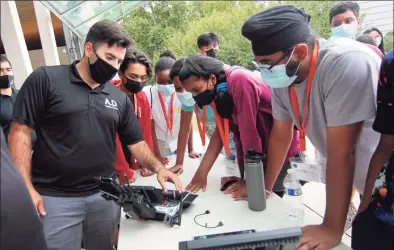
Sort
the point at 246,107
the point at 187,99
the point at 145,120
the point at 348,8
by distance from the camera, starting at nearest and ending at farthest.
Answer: the point at 246,107 → the point at 187,99 → the point at 145,120 → the point at 348,8

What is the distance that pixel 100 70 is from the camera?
1.50 meters

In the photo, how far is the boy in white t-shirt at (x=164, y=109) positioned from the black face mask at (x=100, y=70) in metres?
0.79

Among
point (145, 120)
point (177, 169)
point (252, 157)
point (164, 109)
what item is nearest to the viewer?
point (252, 157)

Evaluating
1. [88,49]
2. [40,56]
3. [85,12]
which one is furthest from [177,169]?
[40,56]

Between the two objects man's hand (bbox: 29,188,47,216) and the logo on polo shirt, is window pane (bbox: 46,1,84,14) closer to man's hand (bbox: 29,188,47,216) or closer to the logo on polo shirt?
the logo on polo shirt

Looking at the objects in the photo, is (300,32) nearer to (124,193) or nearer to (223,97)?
(223,97)

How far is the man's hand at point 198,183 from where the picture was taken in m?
1.59

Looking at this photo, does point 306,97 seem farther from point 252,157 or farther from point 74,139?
point 74,139

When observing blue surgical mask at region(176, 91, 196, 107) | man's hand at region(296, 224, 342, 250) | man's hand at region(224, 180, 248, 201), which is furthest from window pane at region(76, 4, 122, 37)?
man's hand at region(296, 224, 342, 250)

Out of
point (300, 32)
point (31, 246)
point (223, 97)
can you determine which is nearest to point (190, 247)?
point (31, 246)

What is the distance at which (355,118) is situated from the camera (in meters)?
0.92

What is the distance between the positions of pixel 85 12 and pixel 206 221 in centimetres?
340

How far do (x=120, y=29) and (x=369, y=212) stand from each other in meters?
1.35

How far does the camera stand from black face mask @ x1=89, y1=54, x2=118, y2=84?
4.93ft
